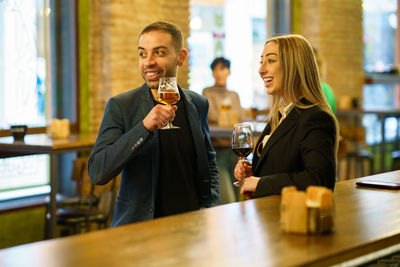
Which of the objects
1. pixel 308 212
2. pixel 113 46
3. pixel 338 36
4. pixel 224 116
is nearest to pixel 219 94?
pixel 224 116

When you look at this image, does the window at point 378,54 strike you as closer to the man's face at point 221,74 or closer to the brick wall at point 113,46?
the man's face at point 221,74

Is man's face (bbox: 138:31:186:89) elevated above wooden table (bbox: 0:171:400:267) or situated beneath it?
elevated above

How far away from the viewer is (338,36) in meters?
8.82

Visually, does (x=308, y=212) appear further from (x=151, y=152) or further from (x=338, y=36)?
(x=338, y=36)

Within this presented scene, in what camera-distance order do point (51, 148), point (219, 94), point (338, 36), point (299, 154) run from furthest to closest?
point (338, 36) < point (219, 94) < point (51, 148) < point (299, 154)

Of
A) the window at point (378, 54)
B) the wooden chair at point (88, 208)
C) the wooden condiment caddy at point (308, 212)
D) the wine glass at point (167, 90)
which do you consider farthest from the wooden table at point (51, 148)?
the window at point (378, 54)

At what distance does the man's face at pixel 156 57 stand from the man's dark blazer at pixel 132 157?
0.10 m

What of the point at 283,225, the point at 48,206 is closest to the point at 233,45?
the point at 48,206

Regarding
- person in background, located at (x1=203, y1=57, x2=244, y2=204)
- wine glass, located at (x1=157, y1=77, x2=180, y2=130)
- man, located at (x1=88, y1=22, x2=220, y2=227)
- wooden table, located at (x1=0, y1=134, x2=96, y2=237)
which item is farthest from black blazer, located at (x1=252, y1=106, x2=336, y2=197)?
person in background, located at (x1=203, y1=57, x2=244, y2=204)

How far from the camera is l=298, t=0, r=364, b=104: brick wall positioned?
28.2 feet

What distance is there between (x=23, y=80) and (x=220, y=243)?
438 centimetres

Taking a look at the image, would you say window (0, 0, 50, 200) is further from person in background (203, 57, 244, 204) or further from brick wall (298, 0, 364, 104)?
brick wall (298, 0, 364, 104)

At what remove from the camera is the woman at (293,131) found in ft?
7.07

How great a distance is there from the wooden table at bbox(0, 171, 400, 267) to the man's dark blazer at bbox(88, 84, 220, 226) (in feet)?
1.59
